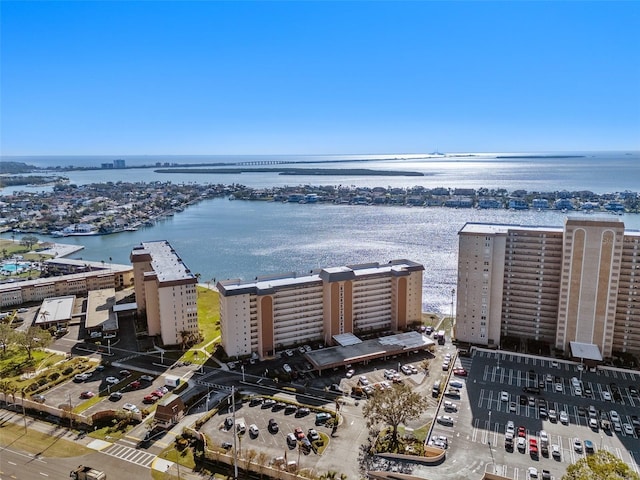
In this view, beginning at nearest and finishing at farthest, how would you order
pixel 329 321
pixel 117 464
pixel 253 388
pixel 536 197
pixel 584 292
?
pixel 117 464 < pixel 253 388 < pixel 584 292 < pixel 329 321 < pixel 536 197

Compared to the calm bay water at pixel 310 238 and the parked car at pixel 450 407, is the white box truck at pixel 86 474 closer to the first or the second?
the parked car at pixel 450 407

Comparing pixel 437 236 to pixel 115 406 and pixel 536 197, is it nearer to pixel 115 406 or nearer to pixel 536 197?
pixel 536 197

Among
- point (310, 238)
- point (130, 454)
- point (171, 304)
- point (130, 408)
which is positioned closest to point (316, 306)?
point (171, 304)

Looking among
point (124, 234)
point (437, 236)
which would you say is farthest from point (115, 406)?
point (124, 234)

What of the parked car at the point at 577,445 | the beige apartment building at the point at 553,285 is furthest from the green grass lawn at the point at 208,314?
the parked car at the point at 577,445

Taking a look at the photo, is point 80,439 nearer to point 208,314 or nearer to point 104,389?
point 104,389

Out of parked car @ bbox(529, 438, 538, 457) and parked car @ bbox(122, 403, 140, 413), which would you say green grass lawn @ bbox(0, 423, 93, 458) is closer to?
parked car @ bbox(122, 403, 140, 413)

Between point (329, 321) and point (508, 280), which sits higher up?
point (508, 280)
